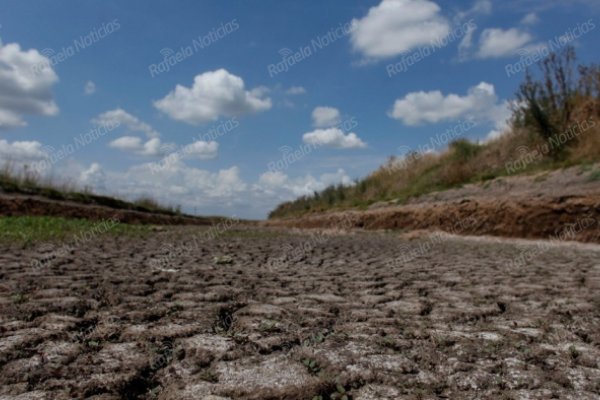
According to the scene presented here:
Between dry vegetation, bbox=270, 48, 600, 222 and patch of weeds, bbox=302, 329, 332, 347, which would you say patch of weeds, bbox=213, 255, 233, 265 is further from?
dry vegetation, bbox=270, 48, 600, 222

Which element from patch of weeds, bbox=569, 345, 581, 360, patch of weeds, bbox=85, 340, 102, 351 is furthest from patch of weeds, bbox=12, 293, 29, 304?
patch of weeds, bbox=569, 345, 581, 360

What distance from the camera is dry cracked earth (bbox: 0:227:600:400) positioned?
182 cm

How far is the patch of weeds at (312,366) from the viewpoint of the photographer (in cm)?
195

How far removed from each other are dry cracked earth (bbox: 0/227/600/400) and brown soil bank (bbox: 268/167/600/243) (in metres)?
4.98

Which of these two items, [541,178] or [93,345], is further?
[541,178]

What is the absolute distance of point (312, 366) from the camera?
6.56 feet

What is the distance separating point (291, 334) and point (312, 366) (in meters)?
0.44

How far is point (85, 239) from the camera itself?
7.70m

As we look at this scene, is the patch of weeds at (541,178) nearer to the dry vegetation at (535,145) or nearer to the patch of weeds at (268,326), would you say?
the dry vegetation at (535,145)

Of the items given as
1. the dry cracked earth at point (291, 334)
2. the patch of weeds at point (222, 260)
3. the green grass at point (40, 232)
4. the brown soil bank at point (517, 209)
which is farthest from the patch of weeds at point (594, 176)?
the green grass at point (40, 232)

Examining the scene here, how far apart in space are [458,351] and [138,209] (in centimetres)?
2081

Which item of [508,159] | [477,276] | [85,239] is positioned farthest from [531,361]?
[508,159]

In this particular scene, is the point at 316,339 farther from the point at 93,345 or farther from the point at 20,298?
the point at 20,298

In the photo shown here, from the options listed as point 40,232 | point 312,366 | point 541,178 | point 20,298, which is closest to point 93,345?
point 312,366
